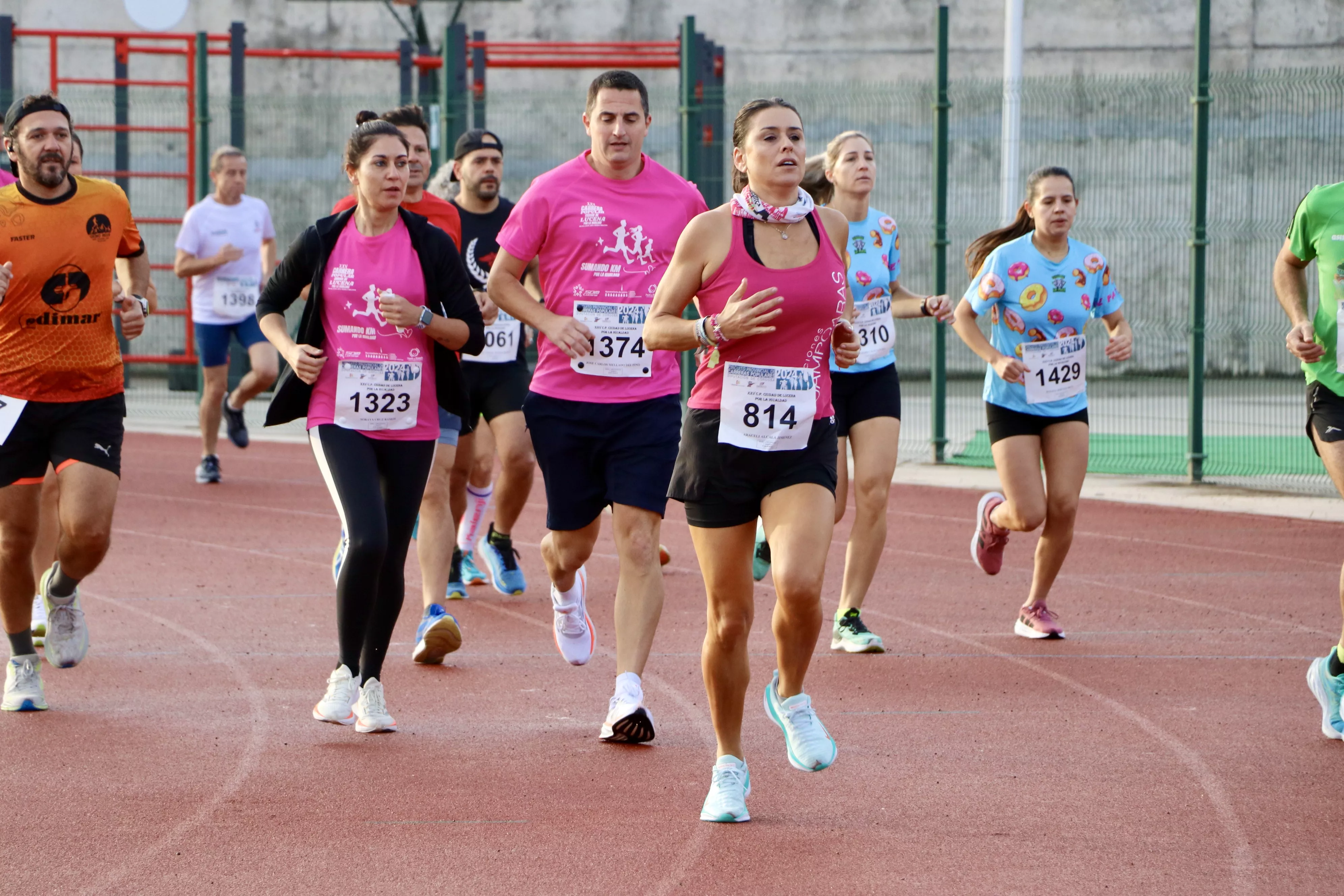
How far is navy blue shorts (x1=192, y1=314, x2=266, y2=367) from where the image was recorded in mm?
12570

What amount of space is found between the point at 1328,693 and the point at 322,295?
3.75m

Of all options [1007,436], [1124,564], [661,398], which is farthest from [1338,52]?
[661,398]

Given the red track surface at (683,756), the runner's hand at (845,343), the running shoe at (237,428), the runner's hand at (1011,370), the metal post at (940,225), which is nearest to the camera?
the red track surface at (683,756)

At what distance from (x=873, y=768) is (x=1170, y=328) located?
8474 mm

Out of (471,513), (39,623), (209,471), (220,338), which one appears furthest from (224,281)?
(39,623)

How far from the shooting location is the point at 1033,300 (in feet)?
24.9

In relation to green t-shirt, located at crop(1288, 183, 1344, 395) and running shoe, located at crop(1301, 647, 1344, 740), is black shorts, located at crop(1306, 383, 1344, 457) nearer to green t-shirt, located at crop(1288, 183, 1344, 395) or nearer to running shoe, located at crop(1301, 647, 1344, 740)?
green t-shirt, located at crop(1288, 183, 1344, 395)

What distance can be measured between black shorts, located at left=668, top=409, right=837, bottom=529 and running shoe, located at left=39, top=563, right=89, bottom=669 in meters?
2.77

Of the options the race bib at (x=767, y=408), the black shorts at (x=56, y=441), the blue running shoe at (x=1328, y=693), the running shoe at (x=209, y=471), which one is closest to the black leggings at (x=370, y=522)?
the black shorts at (x=56, y=441)

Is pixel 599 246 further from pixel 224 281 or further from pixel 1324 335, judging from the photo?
pixel 224 281

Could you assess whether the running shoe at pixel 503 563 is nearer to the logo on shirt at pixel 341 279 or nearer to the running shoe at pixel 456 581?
the running shoe at pixel 456 581

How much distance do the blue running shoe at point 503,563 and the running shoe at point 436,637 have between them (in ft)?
4.99

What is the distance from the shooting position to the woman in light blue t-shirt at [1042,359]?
747cm

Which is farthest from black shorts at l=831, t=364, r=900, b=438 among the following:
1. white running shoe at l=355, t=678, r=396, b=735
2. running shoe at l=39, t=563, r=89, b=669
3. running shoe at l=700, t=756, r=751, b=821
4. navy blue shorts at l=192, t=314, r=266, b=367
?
navy blue shorts at l=192, t=314, r=266, b=367
